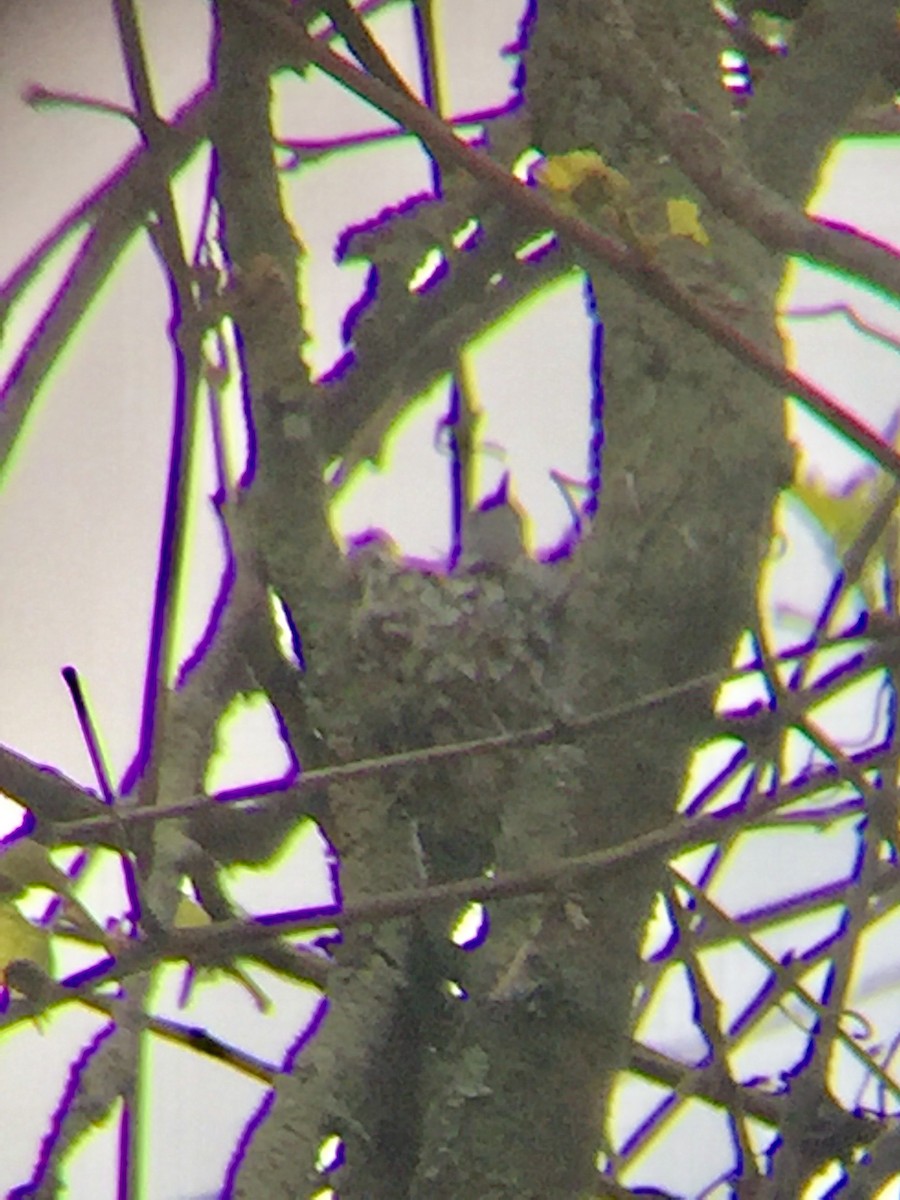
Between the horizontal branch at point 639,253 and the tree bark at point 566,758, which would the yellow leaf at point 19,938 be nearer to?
the tree bark at point 566,758

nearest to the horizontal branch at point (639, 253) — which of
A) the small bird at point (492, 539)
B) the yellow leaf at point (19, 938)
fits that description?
the yellow leaf at point (19, 938)

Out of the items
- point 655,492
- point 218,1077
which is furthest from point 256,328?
point 218,1077

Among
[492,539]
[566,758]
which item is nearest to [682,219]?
[566,758]

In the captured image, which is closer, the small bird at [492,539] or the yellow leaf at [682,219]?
the yellow leaf at [682,219]

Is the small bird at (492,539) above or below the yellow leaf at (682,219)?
above

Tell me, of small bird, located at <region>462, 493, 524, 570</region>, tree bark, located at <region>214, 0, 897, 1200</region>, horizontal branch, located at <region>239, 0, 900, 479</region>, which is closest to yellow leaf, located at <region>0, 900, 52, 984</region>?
tree bark, located at <region>214, 0, 897, 1200</region>

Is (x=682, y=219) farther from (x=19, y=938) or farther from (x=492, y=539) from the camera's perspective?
(x=492, y=539)

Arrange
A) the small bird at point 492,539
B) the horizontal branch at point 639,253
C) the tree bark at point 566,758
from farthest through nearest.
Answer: the small bird at point 492,539 < the tree bark at point 566,758 < the horizontal branch at point 639,253

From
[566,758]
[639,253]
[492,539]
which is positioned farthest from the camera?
[492,539]

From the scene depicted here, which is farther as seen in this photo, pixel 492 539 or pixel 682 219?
pixel 492 539

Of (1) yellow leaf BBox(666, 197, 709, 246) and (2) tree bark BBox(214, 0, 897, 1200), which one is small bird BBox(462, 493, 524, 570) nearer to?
(2) tree bark BBox(214, 0, 897, 1200)

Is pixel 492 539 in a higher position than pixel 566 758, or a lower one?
higher

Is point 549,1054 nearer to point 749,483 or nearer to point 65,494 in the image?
point 749,483
